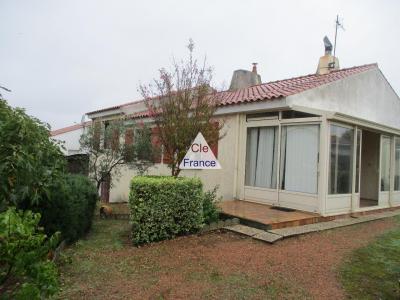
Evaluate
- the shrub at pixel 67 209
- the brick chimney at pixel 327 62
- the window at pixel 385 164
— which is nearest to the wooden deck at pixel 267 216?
the shrub at pixel 67 209

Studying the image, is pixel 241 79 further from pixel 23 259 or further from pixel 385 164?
pixel 23 259

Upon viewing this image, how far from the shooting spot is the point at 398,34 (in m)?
13.8

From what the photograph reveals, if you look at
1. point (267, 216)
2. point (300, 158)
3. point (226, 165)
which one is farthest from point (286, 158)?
point (267, 216)

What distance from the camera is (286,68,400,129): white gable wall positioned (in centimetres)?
1052

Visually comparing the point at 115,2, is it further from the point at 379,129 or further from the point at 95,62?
the point at 379,129

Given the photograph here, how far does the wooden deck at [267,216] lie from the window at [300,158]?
0.80 m

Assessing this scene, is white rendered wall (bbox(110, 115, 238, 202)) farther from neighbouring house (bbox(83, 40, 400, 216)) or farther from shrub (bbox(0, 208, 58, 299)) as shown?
shrub (bbox(0, 208, 58, 299))

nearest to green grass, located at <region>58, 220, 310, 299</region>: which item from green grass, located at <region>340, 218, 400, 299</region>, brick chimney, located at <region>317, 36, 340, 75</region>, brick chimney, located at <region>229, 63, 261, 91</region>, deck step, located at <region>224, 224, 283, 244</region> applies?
green grass, located at <region>340, 218, 400, 299</region>

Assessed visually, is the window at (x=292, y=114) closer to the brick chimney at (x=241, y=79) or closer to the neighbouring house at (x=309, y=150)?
the neighbouring house at (x=309, y=150)

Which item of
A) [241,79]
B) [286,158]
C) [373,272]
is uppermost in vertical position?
[241,79]

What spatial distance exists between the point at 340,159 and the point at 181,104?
5.01 m

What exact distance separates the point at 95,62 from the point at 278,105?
468 inches

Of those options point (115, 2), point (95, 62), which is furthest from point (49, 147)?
point (95, 62)

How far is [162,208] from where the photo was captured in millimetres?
6680
